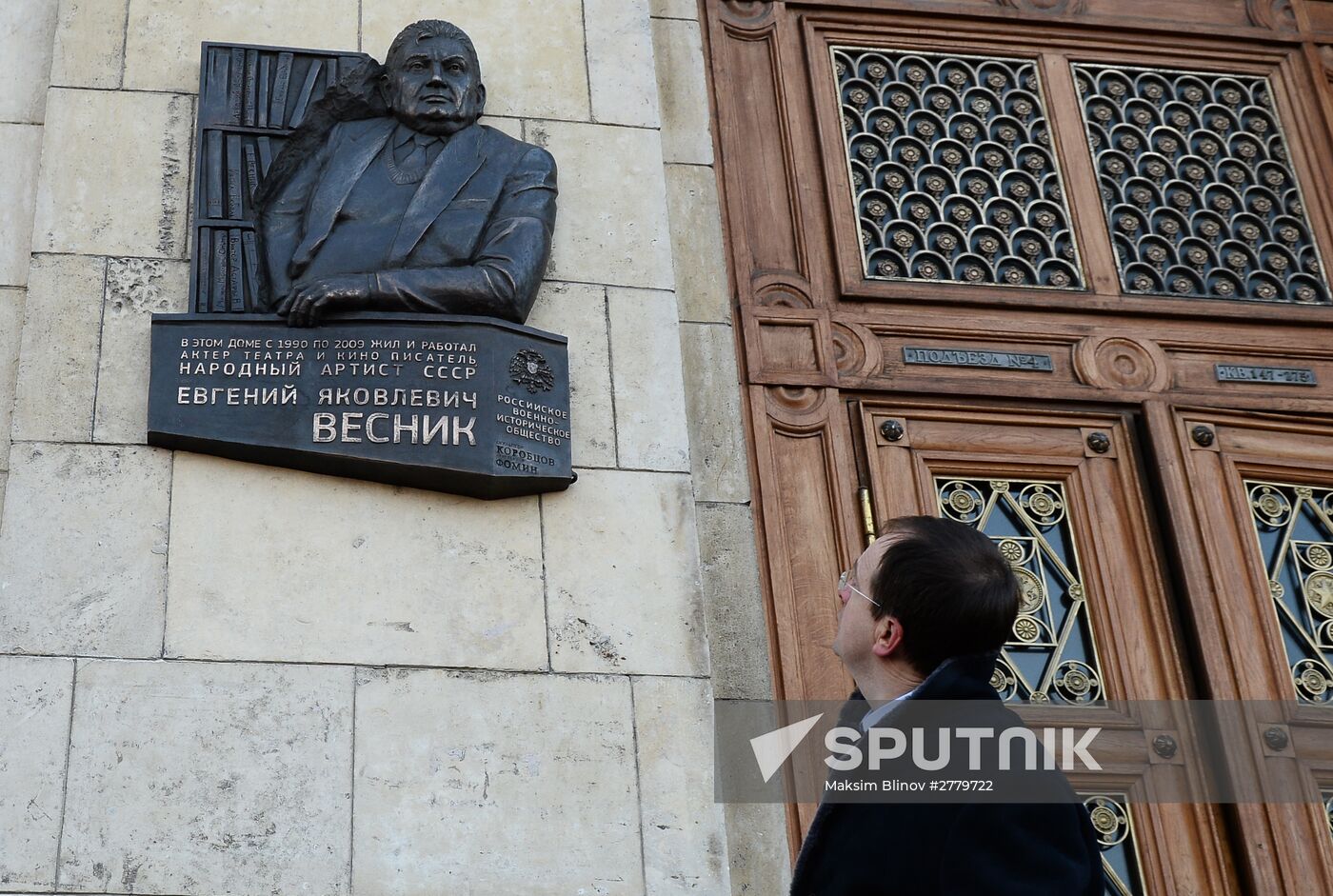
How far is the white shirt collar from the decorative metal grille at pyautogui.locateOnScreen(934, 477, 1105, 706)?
218cm

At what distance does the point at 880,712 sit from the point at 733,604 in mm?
2087

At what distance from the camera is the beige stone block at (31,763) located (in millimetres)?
4398

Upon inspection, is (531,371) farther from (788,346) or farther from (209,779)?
(209,779)

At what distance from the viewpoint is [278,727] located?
4.68m

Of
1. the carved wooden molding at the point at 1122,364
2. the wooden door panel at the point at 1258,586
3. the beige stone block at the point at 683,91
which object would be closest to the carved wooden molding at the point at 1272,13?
the carved wooden molding at the point at 1122,364

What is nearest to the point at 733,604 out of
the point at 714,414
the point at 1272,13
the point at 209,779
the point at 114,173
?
the point at 714,414

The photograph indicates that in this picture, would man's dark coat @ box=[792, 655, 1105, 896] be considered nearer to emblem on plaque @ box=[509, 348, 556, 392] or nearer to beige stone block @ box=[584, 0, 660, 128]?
emblem on plaque @ box=[509, 348, 556, 392]

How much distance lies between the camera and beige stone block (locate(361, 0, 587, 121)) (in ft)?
19.5

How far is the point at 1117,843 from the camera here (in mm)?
5480

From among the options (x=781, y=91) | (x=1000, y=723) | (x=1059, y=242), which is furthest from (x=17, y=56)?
(x=1000, y=723)

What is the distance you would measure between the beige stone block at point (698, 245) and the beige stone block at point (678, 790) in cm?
154

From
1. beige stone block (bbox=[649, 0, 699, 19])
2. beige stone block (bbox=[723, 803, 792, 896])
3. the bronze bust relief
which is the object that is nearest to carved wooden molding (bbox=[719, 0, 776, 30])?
beige stone block (bbox=[649, 0, 699, 19])

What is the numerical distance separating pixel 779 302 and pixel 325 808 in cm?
244

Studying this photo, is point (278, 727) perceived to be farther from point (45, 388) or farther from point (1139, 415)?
point (1139, 415)
